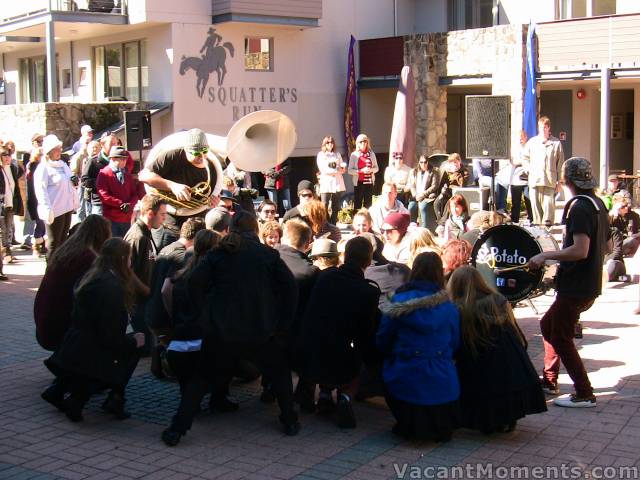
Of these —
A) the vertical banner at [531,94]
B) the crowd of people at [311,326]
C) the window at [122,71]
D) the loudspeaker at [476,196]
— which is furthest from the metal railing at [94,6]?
the crowd of people at [311,326]

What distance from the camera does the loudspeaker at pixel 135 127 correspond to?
14.9 m

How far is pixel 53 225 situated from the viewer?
40.5ft

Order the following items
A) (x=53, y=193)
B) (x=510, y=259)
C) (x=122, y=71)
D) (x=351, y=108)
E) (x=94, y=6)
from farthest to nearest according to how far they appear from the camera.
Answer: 1. (x=351, y=108)
2. (x=122, y=71)
3. (x=94, y=6)
4. (x=53, y=193)
5. (x=510, y=259)

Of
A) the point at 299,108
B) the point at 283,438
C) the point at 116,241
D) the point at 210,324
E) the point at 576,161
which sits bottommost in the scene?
the point at 283,438

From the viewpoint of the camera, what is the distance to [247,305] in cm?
614

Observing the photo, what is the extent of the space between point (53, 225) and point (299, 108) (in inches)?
508

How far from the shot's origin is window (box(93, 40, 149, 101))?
23.0m

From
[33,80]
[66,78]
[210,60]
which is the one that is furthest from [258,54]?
[33,80]

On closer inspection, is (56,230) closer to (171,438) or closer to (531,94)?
(171,438)

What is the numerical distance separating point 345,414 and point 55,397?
211 cm

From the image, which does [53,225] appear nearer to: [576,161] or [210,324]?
[210,324]

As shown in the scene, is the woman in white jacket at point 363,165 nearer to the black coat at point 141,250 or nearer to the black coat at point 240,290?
the black coat at point 141,250

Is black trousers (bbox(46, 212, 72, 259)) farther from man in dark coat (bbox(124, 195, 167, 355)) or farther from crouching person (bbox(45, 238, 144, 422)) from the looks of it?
crouching person (bbox(45, 238, 144, 422))

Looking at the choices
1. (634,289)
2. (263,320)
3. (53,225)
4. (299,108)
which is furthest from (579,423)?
(299,108)
